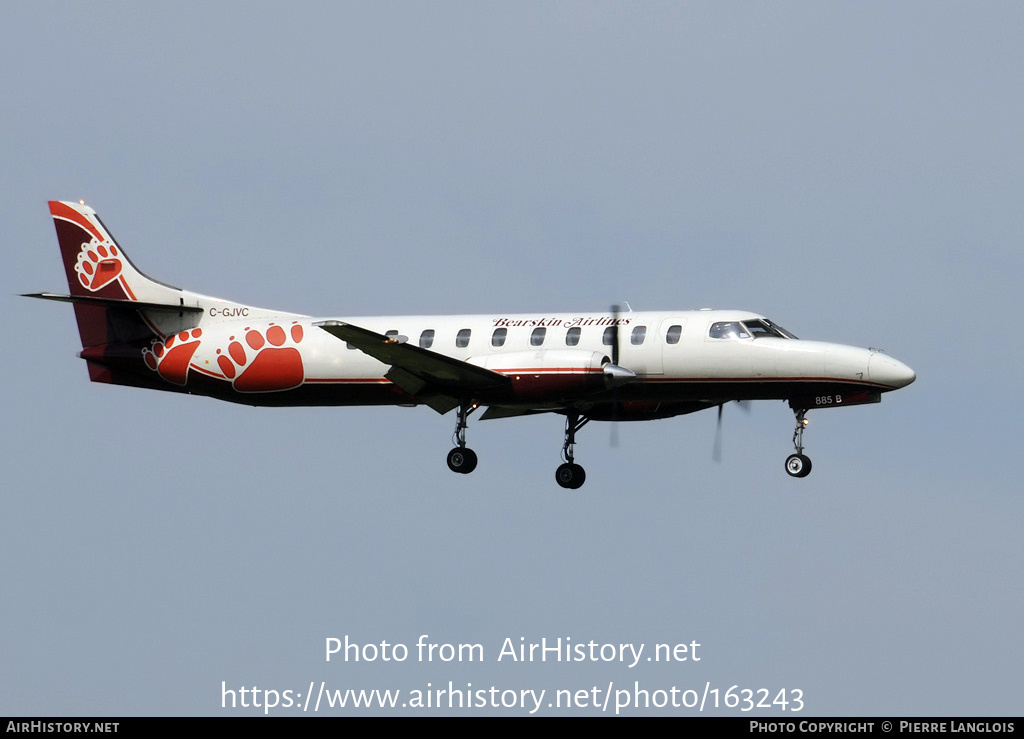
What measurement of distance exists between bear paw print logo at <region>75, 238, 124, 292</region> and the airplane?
0.03 metres

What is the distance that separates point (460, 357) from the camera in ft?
119

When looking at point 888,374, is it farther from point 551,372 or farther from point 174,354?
point 174,354

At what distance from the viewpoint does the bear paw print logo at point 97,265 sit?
1580 inches

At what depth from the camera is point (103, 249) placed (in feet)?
132

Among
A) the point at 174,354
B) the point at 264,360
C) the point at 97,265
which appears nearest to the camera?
the point at 264,360

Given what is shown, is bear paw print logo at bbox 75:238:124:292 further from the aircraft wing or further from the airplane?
the aircraft wing

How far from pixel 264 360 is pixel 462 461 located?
491 cm

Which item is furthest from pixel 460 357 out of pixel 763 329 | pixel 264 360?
pixel 763 329

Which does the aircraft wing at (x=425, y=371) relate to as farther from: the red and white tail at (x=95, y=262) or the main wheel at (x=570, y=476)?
the red and white tail at (x=95, y=262)

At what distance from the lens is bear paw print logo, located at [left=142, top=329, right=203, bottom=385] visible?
3856cm

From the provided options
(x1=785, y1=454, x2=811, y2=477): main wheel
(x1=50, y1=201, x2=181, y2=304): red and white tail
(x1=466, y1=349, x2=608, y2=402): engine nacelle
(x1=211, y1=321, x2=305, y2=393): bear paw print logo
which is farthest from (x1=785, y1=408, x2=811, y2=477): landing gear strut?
(x1=50, y1=201, x2=181, y2=304): red and white tail

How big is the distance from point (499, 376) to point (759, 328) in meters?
5.13

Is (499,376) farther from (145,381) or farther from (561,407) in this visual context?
(145,381)
